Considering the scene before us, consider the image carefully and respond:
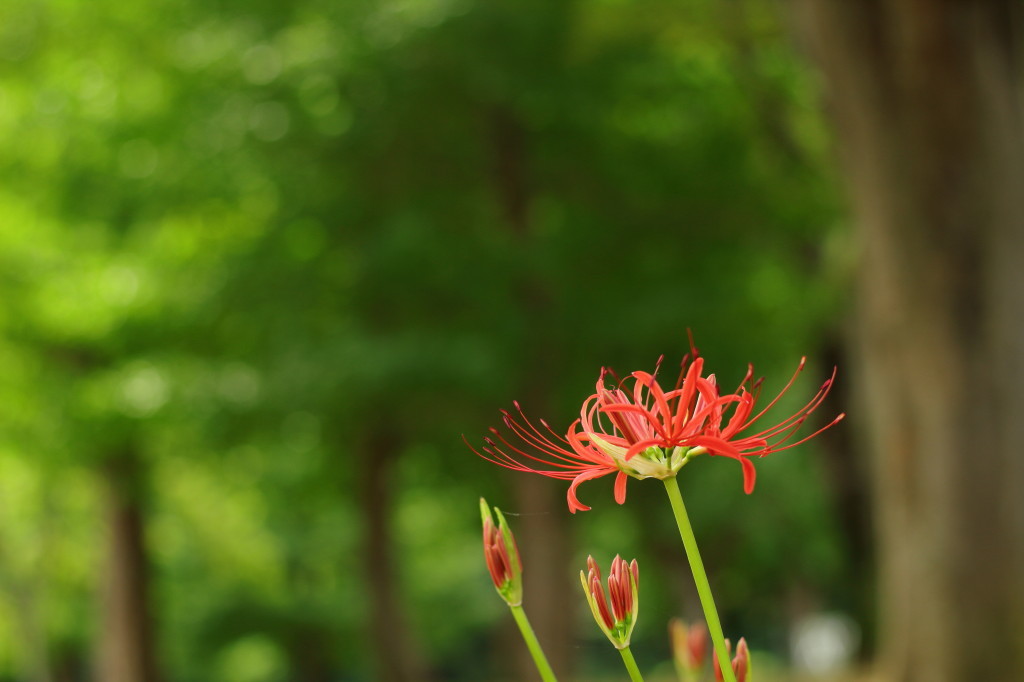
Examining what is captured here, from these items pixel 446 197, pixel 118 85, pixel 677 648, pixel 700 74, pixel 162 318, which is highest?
pixel 118 85

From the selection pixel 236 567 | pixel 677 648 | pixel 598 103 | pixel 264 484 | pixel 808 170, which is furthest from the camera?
pixel 236 567

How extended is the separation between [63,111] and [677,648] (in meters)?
9.07

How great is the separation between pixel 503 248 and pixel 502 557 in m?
7.29

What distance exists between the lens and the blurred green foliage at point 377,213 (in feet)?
27.2

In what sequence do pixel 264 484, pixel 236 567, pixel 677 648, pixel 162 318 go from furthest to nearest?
1. pixel 236 567
2. pixel 264 484
3. pixel 162 318
4. pixel 677 648

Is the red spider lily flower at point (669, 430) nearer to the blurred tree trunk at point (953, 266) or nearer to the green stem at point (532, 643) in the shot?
the green stem at point (532, 643)

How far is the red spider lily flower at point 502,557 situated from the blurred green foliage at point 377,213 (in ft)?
22.4

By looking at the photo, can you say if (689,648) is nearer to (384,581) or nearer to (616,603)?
(616,603)

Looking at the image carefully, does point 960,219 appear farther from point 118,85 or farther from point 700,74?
point 118,85

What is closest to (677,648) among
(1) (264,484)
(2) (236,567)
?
(1) (264,484)

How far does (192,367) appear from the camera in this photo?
28.9 feet

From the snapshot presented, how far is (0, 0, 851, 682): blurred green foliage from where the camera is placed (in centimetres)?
829

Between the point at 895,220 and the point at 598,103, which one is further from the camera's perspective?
the point at 598,103

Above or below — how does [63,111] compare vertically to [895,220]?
above
